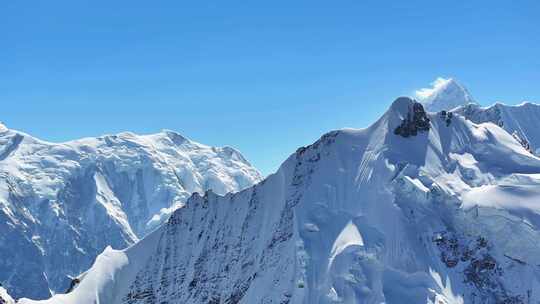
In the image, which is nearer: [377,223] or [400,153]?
[377,223]

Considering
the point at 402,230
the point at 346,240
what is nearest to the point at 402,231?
the point at 402,230

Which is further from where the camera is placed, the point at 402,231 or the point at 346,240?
the point at 402,231

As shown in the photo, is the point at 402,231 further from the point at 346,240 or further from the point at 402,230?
the point at 346,240

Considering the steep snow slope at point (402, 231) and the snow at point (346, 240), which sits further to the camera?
the snow at point (346, 240)

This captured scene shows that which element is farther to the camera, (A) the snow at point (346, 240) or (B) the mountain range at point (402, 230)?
(A) the snow at point (346, 240)

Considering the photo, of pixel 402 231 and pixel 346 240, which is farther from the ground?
pixel 402 231

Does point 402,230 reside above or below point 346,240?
above

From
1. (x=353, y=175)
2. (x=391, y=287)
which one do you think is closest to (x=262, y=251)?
(x=353, y=175)

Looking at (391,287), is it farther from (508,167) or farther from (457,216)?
(508,167)

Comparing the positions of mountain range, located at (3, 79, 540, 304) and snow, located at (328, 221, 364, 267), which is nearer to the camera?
mountain range, located at (3, 79, 540, 304)

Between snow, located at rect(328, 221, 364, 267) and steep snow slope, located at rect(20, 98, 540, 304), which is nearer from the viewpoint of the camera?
steep snow slope, located at rect(20, 98, 540, 304)

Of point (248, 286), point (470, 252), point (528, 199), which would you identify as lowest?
point (248, 286)

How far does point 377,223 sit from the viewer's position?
582ft

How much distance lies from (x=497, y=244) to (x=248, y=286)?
6153 centimetres
